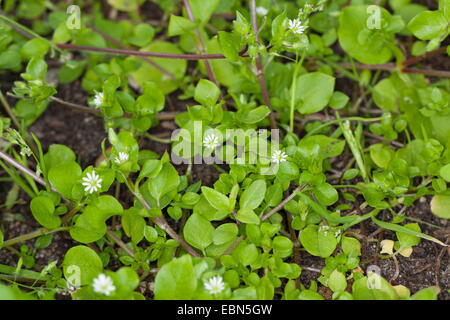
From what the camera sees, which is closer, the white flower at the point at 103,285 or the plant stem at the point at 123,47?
the white flower at the point at 103,285

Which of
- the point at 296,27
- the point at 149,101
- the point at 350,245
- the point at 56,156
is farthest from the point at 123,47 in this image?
the point at 350,245

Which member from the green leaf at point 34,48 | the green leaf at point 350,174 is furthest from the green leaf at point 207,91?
the green leaf at point 34,48

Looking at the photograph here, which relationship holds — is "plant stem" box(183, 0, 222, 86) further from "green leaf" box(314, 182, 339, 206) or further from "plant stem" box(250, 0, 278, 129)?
"green leaf" box(314, 182, 339, 206)

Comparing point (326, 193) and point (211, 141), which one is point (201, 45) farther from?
point (326, 193)

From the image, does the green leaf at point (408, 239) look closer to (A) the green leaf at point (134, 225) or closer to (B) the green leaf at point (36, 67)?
(A) the green leaf at point (134, 225)

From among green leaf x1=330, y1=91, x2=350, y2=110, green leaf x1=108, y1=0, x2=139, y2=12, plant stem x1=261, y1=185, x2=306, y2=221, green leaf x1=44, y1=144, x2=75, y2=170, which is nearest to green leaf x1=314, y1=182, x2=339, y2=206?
plant stem x1=261, y1=185, x2=306, y2=221
